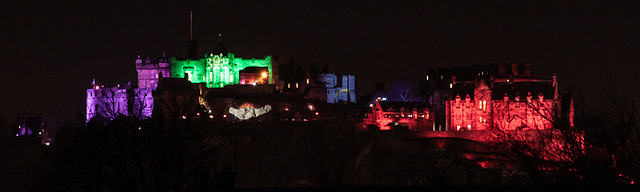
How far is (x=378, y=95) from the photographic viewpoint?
14025 centimetres

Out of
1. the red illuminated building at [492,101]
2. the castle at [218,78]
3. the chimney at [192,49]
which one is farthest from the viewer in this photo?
the chimney at [192,49]

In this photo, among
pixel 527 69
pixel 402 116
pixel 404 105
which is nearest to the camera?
pixel 402 116

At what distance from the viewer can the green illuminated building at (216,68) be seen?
127750mm

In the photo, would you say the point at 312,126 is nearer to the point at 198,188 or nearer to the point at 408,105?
the point at 408,105

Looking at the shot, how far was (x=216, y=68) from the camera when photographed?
422ft

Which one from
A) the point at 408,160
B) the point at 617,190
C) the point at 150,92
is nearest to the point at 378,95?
the point at 150,92

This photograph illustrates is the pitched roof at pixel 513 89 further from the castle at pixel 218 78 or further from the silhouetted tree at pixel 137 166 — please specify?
the silhouetted tree at pixel 137 166

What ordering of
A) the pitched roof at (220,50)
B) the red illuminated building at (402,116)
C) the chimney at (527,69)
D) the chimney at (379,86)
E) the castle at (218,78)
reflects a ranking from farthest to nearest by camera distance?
the chimney at (379,86), the pitched roof at (220,50), the chimney at (527,69), the castle at (218,78), the red illuminated building at (402,116)

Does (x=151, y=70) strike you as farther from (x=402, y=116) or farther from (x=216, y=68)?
(x=402, y=116)

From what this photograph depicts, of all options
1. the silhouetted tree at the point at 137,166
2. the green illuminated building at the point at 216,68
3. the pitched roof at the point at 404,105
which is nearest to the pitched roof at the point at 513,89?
the pitched roof at the point at 404,105

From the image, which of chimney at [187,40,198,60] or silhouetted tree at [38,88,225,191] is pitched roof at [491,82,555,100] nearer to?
chimney at [187,40,198,60]

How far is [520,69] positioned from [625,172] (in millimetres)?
99379

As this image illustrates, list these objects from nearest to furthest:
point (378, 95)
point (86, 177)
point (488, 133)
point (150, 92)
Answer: point (86, 177) < point (488, 133) < point (150, 92) < point (378, 95)

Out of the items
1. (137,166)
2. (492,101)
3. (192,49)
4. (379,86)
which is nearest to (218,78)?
(192,49)
